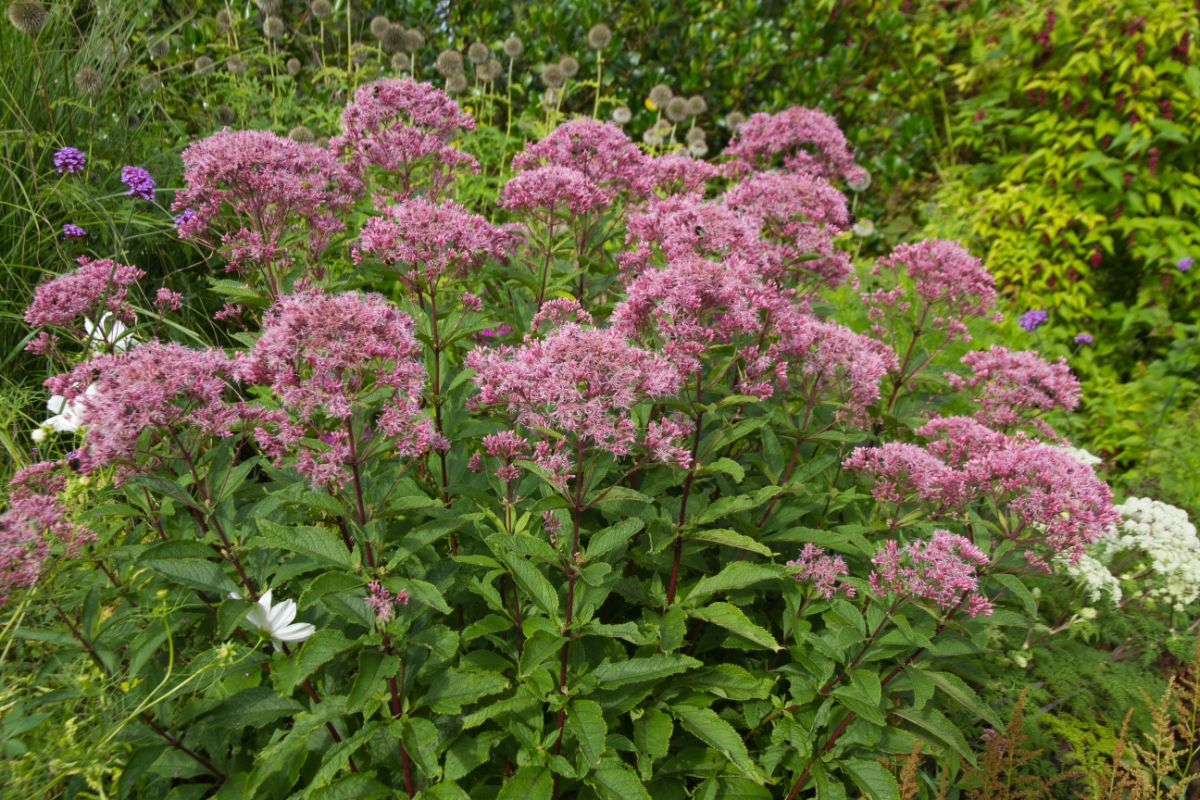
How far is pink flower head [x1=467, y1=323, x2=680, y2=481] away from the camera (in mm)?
2346

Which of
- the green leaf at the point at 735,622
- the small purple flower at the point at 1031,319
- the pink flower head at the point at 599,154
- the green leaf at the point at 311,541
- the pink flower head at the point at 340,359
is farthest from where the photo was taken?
the small purple flower at the point at 1031,319

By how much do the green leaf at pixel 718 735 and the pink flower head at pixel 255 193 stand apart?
7.60ft

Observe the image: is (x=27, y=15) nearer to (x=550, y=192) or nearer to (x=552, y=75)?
(x=550, y=192)

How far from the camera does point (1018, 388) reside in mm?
3723

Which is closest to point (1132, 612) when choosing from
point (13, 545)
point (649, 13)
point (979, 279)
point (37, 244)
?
point (979, 279)

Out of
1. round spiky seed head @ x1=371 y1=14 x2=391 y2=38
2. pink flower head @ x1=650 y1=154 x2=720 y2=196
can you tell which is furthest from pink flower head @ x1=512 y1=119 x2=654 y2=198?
round spiky seed head @ x1=371 y1=14 x2=391 y2=38

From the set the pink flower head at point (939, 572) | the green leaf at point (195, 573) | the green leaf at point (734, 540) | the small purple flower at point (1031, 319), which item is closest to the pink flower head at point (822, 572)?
the pink flower head at point (939, 572)

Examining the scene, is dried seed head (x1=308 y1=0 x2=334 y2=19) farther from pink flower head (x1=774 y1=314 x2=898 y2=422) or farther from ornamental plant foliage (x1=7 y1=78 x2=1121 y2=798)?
pink flower head (x1=774 y1=314 x2=898 y2=422)

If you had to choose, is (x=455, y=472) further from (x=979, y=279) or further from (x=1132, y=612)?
(x=1132, y=612)

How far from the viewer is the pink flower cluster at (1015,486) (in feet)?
9.15

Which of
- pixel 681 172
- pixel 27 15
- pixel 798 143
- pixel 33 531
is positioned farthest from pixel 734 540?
pixel 27 15

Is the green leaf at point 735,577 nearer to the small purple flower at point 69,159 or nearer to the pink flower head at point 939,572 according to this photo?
the pink flower head at point 939,572

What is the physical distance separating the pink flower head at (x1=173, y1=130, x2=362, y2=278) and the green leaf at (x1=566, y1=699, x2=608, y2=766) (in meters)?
2.06

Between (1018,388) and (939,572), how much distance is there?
156 centimetres
